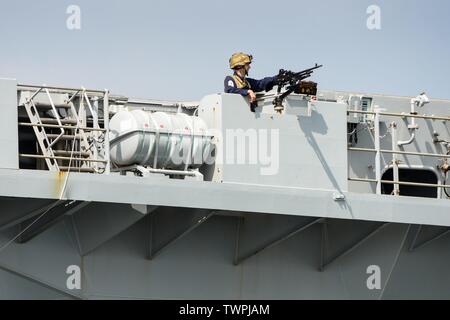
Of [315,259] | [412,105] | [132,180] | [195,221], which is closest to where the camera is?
[132,180]

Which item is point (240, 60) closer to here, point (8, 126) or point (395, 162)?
point (395, 162)

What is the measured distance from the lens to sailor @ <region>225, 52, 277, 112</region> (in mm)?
13719

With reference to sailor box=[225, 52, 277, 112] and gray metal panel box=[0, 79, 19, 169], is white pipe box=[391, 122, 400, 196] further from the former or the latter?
gray metal panel box=[0, 79, 19, 169]

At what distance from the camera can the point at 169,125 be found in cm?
1308

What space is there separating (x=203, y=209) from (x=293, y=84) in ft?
6.65

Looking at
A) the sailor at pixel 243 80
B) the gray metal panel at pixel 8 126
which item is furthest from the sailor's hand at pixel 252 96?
the gray metal panel at pixel 8 126

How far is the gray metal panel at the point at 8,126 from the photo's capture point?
1204cm

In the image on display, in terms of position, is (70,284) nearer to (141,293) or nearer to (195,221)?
(141,293)

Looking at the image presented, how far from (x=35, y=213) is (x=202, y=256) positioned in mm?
2461

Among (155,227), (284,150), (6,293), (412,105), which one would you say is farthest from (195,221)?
(412,105)

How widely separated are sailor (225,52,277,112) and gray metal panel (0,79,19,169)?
9.86 feet

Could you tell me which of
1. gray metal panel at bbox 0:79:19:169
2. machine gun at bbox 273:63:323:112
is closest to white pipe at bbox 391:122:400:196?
machine gun at bbox 273:63:323:112

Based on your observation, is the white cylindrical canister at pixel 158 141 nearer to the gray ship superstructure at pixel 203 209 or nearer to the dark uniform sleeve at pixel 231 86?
the gray ship superstructure at pixel 203 209

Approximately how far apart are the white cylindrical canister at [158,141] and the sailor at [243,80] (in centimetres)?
80
